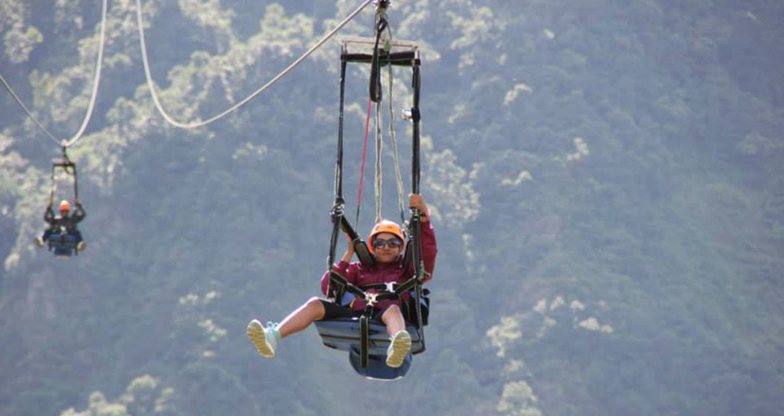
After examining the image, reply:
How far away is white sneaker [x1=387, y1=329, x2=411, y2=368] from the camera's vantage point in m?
9.90

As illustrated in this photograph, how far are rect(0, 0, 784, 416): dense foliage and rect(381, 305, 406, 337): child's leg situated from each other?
42900mm

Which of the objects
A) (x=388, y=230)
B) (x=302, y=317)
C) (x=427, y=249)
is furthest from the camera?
(x=388, y=230)

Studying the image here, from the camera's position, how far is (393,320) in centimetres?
1024

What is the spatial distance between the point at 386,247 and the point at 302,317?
3.23 ft

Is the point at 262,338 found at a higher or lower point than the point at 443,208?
lower

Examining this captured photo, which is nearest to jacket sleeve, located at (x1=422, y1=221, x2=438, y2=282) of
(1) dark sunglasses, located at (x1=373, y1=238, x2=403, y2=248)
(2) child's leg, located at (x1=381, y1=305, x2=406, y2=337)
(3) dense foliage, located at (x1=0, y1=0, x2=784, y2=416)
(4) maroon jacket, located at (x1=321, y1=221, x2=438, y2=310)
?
(4) maroon jacket, located at (x1=321, y1=221, x2=438, y2=310)

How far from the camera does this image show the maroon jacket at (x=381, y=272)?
10.5m

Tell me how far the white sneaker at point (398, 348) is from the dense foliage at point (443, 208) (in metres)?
43.3

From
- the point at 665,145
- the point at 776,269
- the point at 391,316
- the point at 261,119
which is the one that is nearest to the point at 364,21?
the point at 261,119

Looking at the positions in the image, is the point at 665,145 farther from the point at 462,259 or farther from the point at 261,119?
the point at 261,119

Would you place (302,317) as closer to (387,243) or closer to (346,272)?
(346,272)

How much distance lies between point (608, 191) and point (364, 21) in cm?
1465

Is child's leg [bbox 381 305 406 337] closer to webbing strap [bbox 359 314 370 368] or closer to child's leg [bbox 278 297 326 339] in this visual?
webbing strap [bbox 359 314 370 368]

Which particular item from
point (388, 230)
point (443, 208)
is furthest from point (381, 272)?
point (443, 208)
